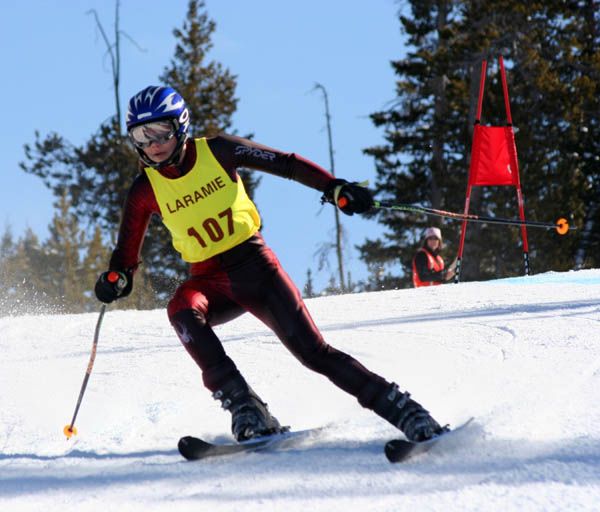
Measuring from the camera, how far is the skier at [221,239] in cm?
328

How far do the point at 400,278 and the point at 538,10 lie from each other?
928cm

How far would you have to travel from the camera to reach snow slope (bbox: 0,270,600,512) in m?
2.53

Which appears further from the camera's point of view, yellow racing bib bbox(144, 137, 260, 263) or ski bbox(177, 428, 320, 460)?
yellow racing bib bbox(144, 137, 260, 263)

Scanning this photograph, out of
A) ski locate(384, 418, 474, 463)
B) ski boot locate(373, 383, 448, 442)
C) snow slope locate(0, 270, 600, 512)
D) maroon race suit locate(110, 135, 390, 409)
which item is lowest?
snow slope locate(0, 270, 600, 512)

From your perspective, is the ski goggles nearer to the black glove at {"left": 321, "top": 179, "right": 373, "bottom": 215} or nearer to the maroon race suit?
the maroon race suit

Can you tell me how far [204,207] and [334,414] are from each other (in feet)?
4.07

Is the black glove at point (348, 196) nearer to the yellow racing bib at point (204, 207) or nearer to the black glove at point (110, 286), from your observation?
the yellow racing bib at point (204, 207)

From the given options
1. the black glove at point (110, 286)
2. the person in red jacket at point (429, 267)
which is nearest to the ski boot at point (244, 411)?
the black glove at point (110, 286)

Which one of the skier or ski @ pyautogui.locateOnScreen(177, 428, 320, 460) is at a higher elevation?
the skier

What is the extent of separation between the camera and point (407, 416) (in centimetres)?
303

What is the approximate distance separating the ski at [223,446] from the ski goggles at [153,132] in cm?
125

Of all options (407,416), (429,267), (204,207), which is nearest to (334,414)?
(407,416)

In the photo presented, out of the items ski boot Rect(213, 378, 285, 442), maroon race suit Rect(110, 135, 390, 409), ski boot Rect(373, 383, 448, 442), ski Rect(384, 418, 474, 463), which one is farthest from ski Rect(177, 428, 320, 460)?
ski Rect(384, 418, 474, 463)

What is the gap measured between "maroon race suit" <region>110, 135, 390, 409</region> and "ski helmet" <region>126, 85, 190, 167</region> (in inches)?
3.1
